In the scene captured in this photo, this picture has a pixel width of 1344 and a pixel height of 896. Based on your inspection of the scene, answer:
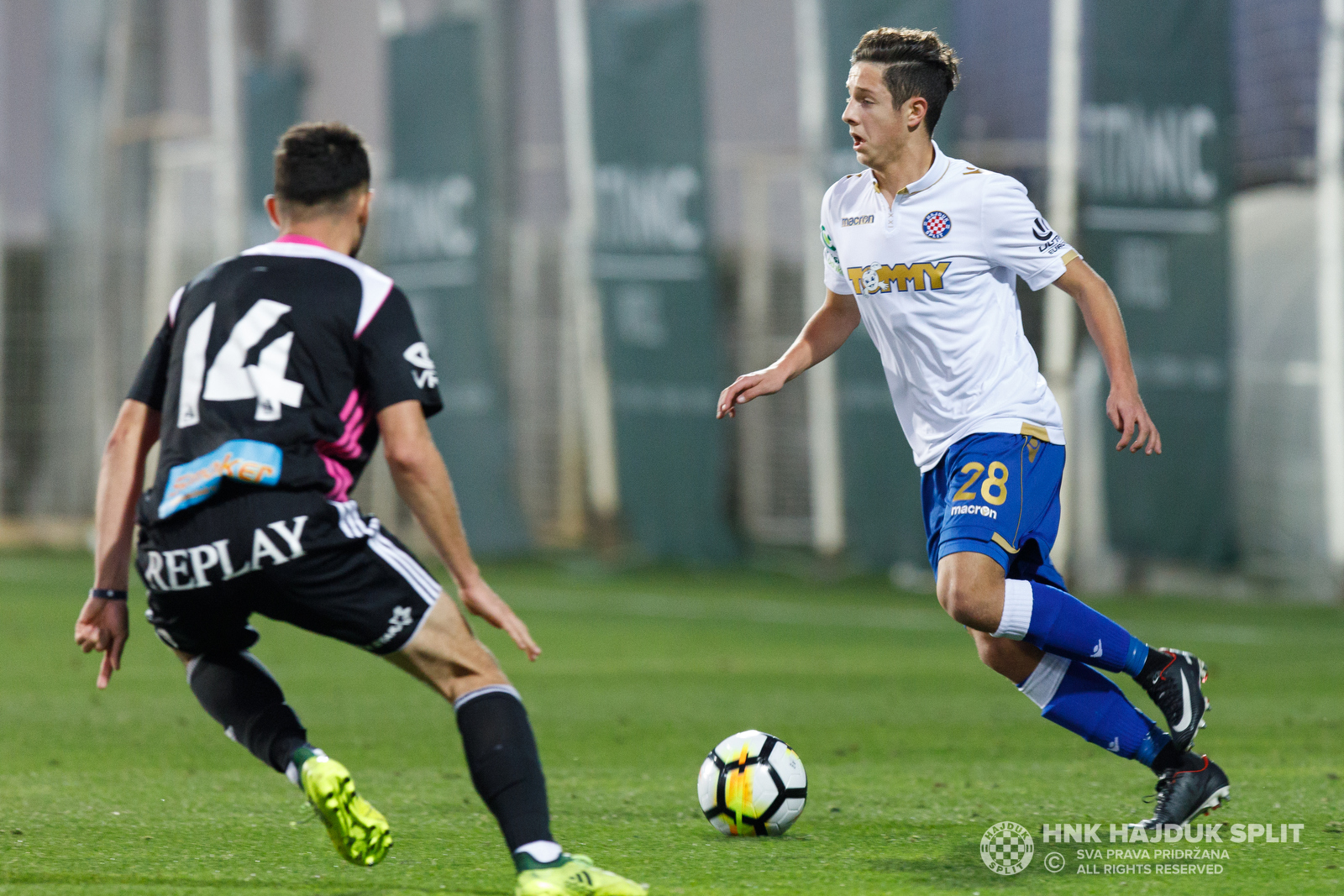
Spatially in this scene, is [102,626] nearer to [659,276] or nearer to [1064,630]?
[1064,630]

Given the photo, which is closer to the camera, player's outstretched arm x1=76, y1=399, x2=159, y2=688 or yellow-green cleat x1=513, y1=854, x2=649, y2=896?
yellow-green cleat x1=513, y1=854, x2=649, y2=896

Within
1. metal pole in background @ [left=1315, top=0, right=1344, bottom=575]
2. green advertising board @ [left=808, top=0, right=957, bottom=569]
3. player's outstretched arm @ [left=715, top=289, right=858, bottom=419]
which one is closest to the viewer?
player's outstretched arm @ [left=715, top=289, right=858, bottom=419]

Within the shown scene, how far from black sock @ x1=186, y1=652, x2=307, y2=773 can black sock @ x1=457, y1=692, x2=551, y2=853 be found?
62cm

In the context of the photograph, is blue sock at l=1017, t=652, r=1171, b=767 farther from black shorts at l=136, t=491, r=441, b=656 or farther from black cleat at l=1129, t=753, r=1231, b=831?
black shorts at l=136, t=491, r=441, b=656

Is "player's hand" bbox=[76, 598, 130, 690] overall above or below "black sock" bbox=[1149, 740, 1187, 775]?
above

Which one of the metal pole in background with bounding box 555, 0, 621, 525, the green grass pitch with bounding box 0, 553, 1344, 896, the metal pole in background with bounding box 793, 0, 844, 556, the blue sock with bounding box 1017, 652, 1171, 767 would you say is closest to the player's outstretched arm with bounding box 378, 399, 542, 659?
the green grass pitch with bounding box 0, 553, 1344, 896

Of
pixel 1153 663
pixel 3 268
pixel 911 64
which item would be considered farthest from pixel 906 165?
pixel 3 268

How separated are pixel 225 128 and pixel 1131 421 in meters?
18.7

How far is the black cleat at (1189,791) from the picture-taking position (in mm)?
4711

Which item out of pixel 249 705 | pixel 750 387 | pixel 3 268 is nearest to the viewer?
pixel 249 705

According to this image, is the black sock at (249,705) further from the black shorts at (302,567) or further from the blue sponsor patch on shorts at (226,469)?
the blue sponsor patch on shorts at (226,469)

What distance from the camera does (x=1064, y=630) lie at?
15.5 ft

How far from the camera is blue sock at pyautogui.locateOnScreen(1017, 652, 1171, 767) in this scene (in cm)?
480

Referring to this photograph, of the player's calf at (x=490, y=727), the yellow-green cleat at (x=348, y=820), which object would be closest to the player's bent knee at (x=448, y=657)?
the player's calf at (x=490, y=727)
